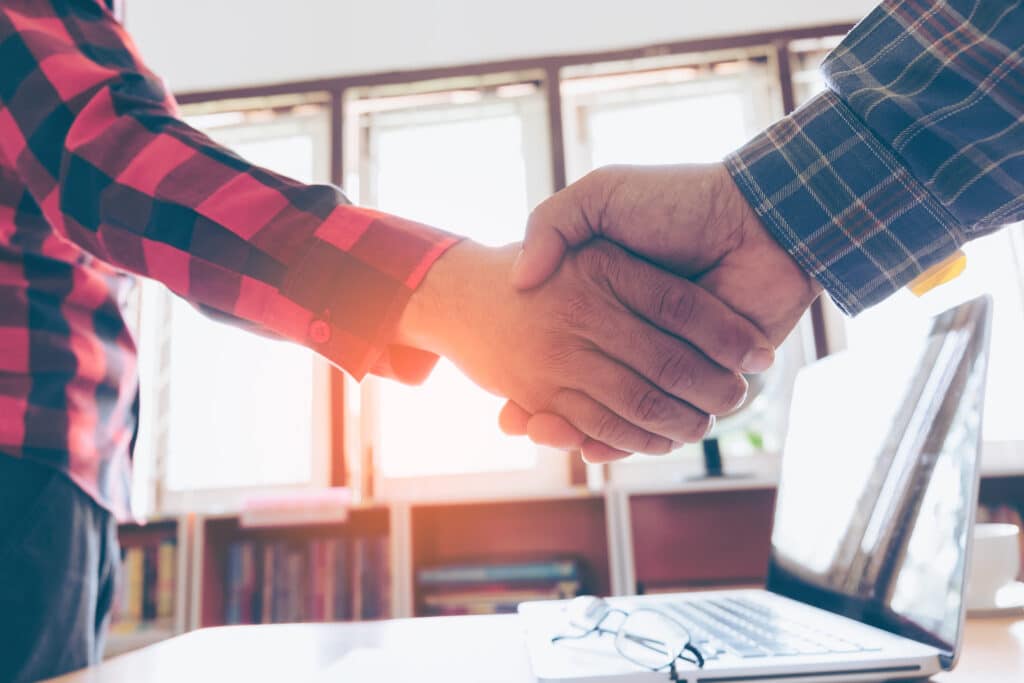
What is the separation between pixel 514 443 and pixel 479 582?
621 millimetres

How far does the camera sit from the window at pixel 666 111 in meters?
2.79

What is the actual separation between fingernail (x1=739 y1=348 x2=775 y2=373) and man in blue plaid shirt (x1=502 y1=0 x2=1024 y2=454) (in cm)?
5

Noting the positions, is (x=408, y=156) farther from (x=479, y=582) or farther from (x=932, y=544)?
(x=932, y=544)

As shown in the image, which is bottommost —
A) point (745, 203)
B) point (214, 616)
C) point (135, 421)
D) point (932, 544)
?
point (214, 616)

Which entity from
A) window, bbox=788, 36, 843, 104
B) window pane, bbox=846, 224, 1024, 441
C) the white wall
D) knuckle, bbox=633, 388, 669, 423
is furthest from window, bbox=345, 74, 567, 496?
knuckle, bbox=633, 388, 669, 423

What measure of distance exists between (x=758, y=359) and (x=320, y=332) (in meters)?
0.44

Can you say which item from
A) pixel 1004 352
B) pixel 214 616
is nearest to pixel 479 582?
pixel 214 616

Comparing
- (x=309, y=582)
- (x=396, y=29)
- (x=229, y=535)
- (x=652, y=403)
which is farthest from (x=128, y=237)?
→ (x=396, y=29)

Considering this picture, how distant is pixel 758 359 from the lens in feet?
2.48

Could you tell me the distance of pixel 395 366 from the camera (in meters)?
0.83

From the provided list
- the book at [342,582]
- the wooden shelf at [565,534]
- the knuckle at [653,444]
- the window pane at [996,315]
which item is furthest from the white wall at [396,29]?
the knuckle at [653,444]

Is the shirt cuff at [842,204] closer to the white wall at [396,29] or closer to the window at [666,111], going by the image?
the window at [666,111]

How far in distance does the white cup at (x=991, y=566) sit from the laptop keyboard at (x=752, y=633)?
0.68ft

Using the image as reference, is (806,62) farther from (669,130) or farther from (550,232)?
(550,232)
